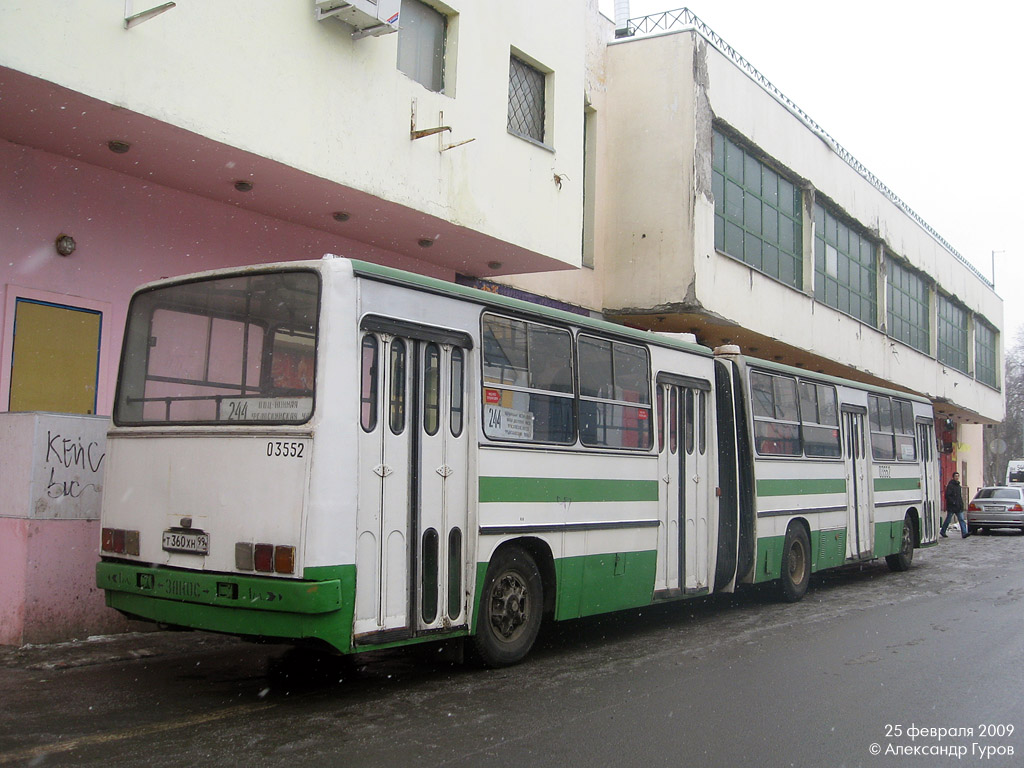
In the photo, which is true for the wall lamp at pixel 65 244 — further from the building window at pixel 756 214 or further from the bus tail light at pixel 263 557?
the building window at pixel 756 214

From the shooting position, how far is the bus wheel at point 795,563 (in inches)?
501

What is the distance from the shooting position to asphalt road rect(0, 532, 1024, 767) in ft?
18.2

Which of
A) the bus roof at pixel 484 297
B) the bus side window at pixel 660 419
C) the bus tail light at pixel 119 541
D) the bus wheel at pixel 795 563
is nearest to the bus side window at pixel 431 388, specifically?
the bus roof at pixel 484 297

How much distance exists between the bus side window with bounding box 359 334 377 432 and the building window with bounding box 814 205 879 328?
20.3 metres

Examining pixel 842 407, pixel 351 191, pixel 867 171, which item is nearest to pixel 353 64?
pixel 351 191

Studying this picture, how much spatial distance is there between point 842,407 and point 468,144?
660 centimetres

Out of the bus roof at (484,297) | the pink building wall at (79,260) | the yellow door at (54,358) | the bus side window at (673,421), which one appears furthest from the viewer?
the bus side window at (673,421)

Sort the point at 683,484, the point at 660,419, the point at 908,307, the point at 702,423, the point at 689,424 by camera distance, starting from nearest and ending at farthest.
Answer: the point at 660,419 < the point at 683,484 < the point at 689,424 < the point at 702,423 < the point at 908,307

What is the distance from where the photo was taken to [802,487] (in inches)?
517

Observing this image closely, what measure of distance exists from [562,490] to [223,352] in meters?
3.10

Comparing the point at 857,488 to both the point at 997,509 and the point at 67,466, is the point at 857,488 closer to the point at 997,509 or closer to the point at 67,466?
the point at 67,466

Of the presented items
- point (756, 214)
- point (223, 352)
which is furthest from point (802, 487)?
point (756, 214)

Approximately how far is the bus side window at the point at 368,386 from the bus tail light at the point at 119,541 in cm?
190

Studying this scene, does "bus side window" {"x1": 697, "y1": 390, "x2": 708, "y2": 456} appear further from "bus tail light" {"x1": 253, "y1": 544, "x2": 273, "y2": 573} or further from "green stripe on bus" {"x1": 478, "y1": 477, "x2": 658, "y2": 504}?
"bus tail light" {"x1": 253, "y1": 544, "x2": 273, "y2": 573}
